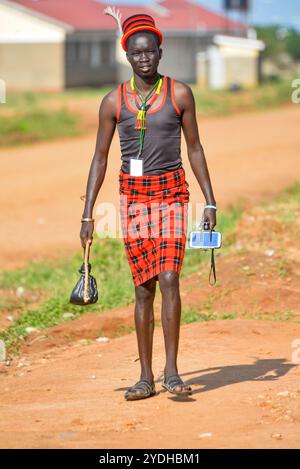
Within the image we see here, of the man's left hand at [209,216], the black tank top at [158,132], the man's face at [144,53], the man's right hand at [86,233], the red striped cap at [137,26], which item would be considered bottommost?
the man's right hand at [86,233]

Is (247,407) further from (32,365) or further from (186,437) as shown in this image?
(32,365)

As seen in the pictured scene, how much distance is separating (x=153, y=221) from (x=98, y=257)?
4753 mm

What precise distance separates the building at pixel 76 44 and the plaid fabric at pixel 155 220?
3407 centimetres

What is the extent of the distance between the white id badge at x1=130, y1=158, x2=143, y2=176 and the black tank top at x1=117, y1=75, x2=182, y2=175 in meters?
0.02

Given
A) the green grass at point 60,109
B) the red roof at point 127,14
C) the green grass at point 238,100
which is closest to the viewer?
the green grass at point 60,109

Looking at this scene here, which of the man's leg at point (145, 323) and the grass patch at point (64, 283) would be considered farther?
the grass patch at point (64, 283)

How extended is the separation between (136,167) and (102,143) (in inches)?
11.0

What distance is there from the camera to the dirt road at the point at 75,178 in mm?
13062

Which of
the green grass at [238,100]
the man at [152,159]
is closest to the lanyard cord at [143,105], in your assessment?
the man at [152,159]

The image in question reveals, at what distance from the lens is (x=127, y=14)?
42781mm

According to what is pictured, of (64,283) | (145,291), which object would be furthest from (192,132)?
(64,283)

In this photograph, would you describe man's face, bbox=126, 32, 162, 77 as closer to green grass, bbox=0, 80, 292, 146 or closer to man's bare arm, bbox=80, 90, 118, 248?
man's bare arm, bbox=80, 90, 118, 248

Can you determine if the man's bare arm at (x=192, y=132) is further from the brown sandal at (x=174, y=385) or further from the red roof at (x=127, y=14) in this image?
the red roof at (x=127, y=14)

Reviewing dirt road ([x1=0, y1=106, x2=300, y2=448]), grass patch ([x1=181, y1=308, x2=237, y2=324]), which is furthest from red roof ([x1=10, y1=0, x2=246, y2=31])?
grass patch ([x1=181, y1=308, x2=237, y2=324])
